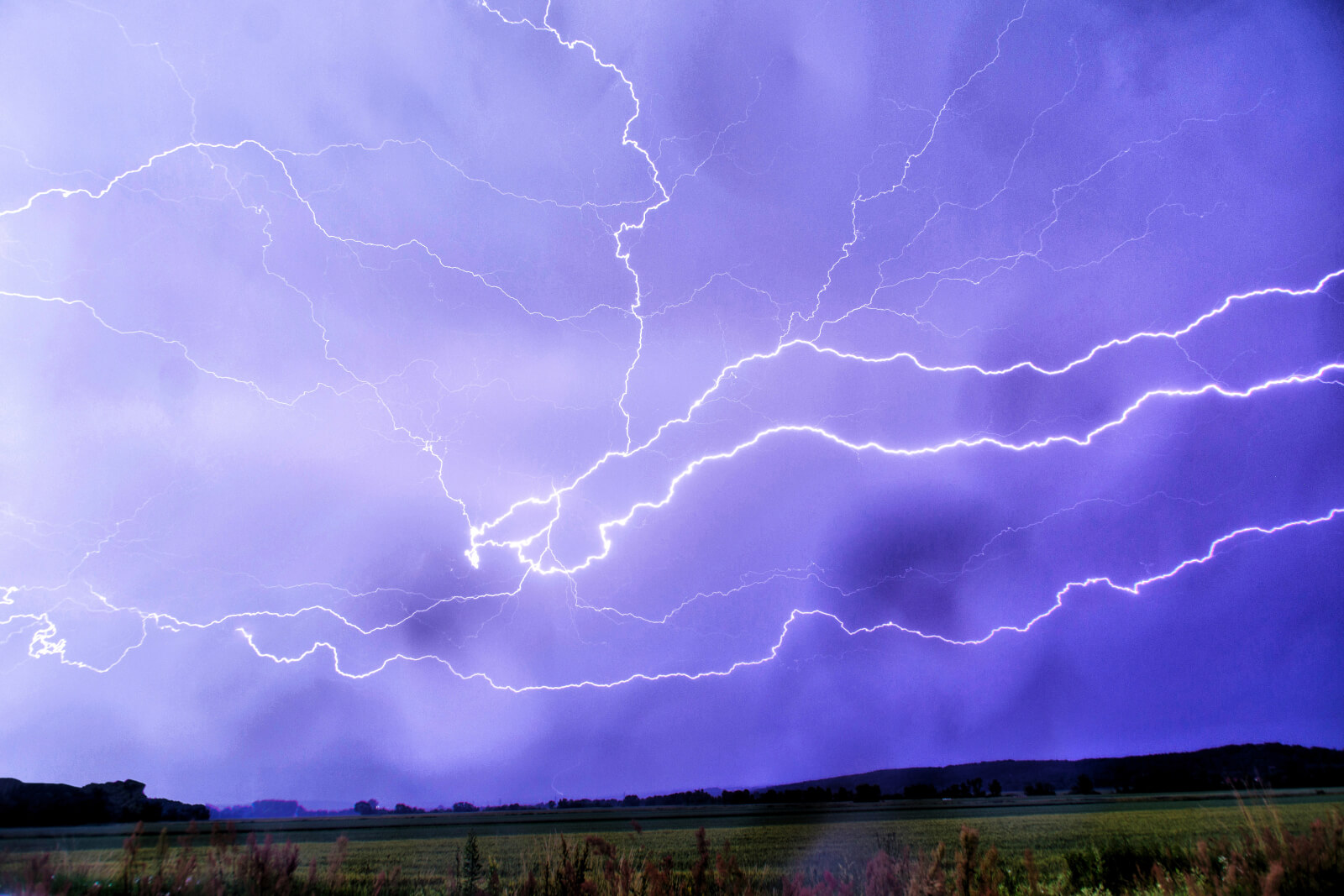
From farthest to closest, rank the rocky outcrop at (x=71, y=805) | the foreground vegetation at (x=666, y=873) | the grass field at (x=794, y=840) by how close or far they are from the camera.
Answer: the rocky outcrop at (x=71, y=805) → the grass field at (x=794, y=840) → the foreground vegetation at (x=666, y=873)

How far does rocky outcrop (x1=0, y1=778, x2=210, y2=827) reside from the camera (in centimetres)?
4269

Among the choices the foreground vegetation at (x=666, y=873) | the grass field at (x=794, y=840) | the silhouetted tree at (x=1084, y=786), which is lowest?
the silhouetted tree at (x=1084, y=786)

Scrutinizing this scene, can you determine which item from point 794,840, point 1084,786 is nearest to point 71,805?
point 794,840

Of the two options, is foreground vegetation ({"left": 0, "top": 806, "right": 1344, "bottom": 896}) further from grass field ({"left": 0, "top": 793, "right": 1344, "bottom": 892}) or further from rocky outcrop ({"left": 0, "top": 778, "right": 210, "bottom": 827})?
rocky outcrop ({"left": 0, "top": 778, "right": 210, "bottom": 827})

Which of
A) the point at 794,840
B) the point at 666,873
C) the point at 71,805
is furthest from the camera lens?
the point at 71,805

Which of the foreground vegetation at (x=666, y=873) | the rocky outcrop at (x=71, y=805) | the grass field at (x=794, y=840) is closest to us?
the foreground vegetation at (x=666, y=873)

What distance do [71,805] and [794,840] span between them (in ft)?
193

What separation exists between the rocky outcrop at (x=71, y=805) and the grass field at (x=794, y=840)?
34545mm

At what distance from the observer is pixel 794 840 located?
58.5 feet

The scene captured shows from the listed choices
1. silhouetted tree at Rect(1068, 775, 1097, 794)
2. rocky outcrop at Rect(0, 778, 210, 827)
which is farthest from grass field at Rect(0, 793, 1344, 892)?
rocky outcrop at Rect(0, 778, 210, 827)

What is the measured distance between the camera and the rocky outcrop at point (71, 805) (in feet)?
140

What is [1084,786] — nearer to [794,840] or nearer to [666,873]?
[794,840]

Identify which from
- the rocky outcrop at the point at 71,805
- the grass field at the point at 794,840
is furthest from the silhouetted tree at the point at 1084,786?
the rocky outcrop at the point at 71,805

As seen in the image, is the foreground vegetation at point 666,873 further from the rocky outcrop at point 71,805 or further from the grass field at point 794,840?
the rocky outcrop at point 71,805
